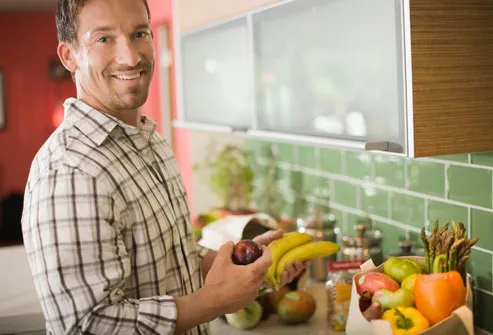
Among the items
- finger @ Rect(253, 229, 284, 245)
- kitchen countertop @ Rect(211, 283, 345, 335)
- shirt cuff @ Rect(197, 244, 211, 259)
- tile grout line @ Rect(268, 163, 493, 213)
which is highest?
tile grout line @ Rect(268, 163, 493, 213)

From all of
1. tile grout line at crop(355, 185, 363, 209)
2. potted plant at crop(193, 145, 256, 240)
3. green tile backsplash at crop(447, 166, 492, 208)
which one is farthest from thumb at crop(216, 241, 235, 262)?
potted plant at crop(193, 145, 256, 240)

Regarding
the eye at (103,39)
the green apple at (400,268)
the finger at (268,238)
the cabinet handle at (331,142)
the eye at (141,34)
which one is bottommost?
the green apple at (400,268)

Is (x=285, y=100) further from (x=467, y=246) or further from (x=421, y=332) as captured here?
(x=421, y=332)

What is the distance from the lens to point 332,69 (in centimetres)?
190

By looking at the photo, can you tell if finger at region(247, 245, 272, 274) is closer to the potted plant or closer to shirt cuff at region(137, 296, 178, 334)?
shirt cuff at region(137, 296, 178, 334)

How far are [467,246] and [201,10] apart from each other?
1.53m

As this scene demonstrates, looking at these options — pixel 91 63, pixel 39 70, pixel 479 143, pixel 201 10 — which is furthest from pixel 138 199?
pixel 39 70

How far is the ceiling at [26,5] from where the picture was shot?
22.0 feet

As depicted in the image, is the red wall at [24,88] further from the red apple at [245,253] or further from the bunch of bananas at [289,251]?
the red apple at [245,253]

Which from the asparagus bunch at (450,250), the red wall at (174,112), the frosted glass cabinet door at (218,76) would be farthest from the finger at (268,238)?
the red wall at (174,112)

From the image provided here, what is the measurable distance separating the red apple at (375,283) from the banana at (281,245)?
0.37m

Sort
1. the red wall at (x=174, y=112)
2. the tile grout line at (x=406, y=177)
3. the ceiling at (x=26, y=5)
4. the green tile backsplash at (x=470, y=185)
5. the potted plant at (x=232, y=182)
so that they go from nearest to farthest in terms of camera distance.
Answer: the green tile backsplash at (x=470, y=185)
the tile grout line at (x=406, y=177)
the potted plant at (x=232, y=182)
the red wall at (x=174, y=112)
the ceiling at (x=26, y=5)

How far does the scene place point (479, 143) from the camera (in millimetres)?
1569

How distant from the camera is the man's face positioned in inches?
59.7
